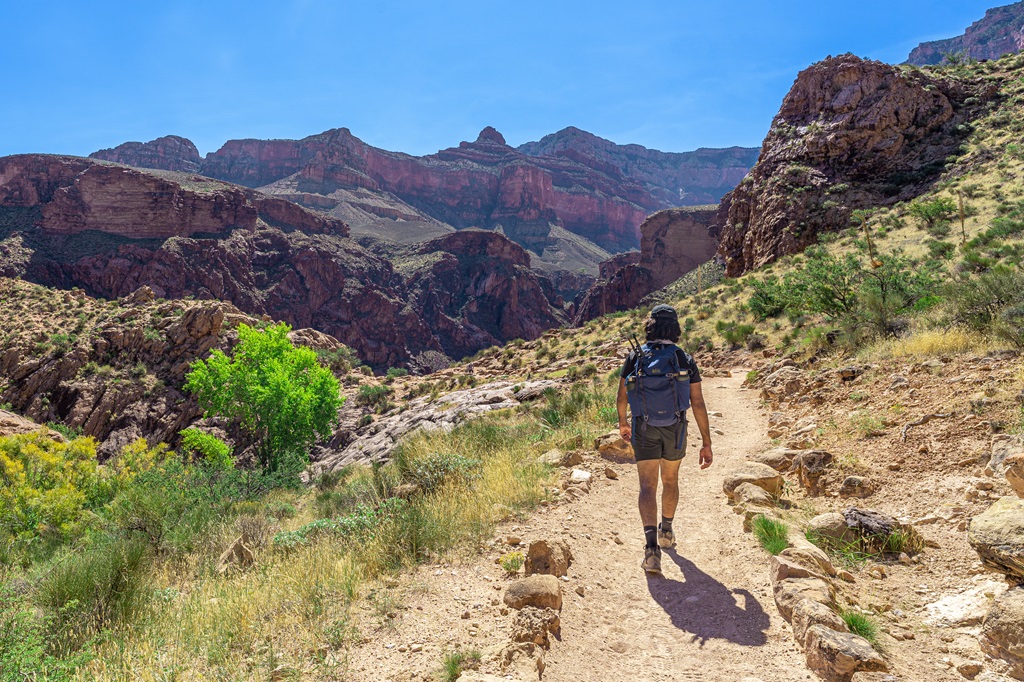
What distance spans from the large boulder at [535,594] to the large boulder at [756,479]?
112 inches

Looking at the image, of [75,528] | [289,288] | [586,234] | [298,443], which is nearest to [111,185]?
[289,288]

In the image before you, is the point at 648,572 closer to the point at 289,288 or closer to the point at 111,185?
the point at 289,288

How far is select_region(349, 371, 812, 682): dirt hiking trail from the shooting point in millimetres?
2910

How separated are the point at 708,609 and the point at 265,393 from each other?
67.1ft

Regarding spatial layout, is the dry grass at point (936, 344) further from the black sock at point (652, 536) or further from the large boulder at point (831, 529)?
the black sock at point (652, 536)

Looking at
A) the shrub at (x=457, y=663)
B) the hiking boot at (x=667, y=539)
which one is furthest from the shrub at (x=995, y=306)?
the shrub at (x=457, y=663)

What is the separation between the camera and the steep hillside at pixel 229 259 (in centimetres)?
6925

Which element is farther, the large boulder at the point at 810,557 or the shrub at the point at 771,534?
the shrub at the point at 771,534

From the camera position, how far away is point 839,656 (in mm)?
2580

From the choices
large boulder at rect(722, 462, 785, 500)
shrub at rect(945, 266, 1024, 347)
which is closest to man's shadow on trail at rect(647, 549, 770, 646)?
large boulder at rect(722, 462, 785, 500)

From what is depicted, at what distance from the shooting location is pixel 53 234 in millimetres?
71000

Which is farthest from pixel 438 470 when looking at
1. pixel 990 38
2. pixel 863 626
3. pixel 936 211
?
pixel 990 38

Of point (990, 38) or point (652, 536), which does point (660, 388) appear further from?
point (990, 38)

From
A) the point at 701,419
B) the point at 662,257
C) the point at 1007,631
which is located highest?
the point at 662,257
